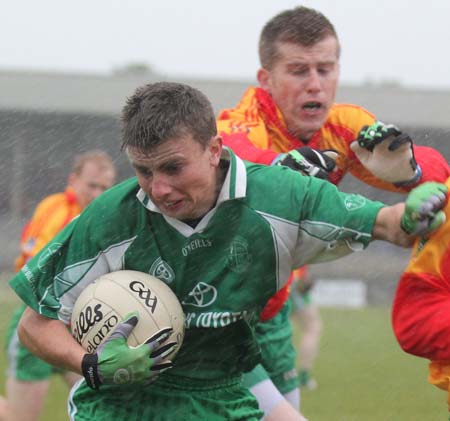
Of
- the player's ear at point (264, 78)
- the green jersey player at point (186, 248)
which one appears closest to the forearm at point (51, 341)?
the green jersey player at point (186, 248)

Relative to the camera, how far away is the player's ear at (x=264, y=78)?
5910 millimetres

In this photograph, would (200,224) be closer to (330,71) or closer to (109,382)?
(109,382)

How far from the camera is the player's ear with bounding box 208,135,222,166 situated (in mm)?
4363

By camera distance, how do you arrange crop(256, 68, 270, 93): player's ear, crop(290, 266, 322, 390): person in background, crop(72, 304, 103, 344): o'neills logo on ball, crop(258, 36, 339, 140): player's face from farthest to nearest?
crop(290, 266, 322, 390): person in background
crop(256, 68, 270, 93): player's ear
crop(258, 36, 339, 140): player's face
crop(72, 304, 103, 344): o'neills logo on ball

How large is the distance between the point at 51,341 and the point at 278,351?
2.04 meters

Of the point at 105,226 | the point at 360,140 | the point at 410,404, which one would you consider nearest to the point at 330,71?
the point at 360,140

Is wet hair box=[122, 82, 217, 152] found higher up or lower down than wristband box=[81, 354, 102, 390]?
higher up

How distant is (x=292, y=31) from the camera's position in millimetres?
5742

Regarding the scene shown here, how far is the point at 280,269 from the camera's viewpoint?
4516mm

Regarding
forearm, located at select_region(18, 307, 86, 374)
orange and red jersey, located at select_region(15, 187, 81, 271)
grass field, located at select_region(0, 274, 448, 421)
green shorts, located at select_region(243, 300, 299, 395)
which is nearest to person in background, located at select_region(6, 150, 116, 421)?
orange and red jersey, located at select_region(15, 187, 81, 271)

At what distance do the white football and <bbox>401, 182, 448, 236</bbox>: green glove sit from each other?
104 cm

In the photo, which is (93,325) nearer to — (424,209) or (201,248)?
(201,248)

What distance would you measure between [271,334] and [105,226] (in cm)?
196

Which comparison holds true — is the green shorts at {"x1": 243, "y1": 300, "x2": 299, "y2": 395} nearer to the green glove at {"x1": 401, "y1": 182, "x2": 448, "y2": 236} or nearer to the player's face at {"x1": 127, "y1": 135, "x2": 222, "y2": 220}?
the player's face at {"x1": 127, "y1": 135, "x2": 222, "y2": 220}
